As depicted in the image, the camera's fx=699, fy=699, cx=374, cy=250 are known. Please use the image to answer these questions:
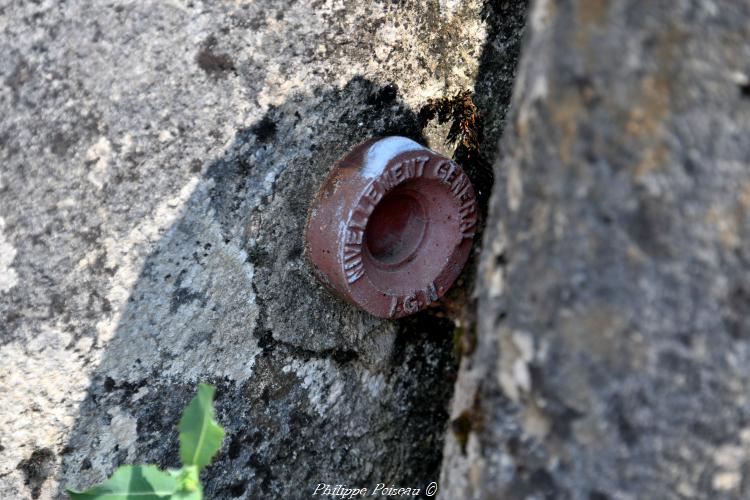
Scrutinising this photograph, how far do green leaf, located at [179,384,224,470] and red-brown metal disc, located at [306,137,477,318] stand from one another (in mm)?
443

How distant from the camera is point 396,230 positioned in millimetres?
1613

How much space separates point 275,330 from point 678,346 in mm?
915

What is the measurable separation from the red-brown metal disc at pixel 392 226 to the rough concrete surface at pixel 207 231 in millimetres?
81

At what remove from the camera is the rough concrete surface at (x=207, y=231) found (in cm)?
128

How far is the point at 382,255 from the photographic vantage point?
5.28 ft

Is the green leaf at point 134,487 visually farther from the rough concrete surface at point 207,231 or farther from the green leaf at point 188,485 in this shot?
the rough concrete surface at point 207,231

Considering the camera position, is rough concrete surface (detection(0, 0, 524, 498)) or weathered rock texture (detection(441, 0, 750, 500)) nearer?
weathered rock texture (detection(441, 0, 750, 500))

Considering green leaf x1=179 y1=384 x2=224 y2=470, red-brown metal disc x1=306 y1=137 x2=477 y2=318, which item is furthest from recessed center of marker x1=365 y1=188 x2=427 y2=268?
green leaf x1=179 y1=384 x2=224 y2=470

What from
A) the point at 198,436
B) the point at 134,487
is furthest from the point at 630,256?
the point at 134,487

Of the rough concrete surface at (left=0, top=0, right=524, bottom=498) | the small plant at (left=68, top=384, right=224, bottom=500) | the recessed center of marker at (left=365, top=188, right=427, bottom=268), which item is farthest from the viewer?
the recessed center of marker at (left=365, top=188, right=427, bottom=268)

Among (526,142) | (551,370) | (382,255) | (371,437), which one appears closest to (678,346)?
(551,370)

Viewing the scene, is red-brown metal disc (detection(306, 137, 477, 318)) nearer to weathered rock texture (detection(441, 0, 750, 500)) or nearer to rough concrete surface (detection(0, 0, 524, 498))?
rough concrete surface (detection(0, 0, 524, 498))

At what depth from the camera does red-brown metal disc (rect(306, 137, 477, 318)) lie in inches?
56.9

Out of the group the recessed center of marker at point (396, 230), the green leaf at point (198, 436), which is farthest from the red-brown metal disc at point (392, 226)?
the green leaf at point (198, 436)
